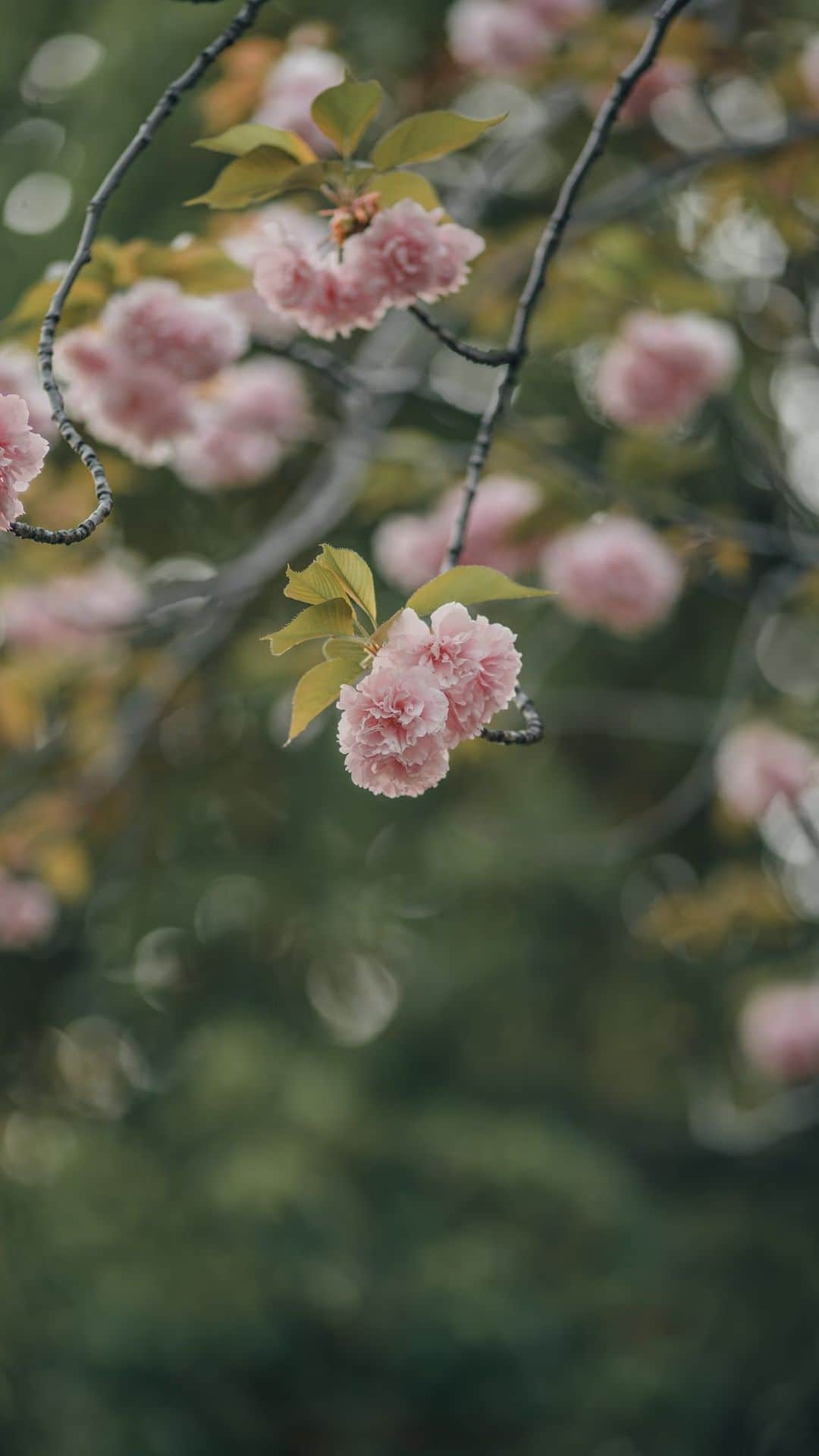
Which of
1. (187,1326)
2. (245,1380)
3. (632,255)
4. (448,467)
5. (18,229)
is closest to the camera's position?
(632,255)

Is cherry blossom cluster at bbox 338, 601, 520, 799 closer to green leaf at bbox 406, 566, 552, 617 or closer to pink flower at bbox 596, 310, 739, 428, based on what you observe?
green leaf at bbox 406, 566, 552, 617

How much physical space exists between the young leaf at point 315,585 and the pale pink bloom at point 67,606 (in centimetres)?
169

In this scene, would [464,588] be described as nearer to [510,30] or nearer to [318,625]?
[318,625]

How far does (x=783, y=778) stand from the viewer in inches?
92.7

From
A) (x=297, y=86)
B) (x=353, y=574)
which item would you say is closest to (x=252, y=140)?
(x=353, y=574)

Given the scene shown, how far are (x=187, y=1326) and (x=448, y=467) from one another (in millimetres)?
3316

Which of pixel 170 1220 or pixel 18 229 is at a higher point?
pixel 18 229

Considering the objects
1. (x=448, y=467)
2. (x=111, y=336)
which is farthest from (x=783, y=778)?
(x=111, y=336)

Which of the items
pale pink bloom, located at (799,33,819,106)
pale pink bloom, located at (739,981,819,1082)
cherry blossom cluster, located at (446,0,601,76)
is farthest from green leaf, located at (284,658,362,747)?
pale pink bloom, located at (739,981,819,1082)

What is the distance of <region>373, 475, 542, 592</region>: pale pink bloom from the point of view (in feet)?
6.53

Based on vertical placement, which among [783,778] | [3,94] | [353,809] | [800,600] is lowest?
[353,809]

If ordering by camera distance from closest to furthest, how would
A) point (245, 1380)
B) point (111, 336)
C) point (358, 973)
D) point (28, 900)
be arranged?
point (111, 336), point (28, 900), point (245, 1380), point (358, 973)

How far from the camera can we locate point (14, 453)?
2.23 ft

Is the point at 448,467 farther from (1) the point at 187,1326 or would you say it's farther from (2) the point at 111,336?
(1) the point at 187,1326
